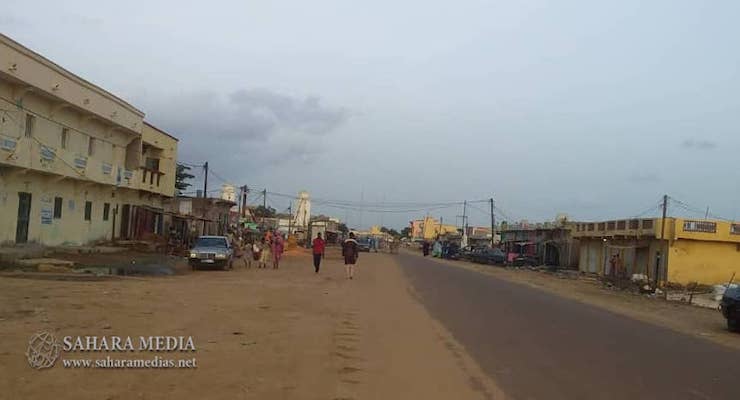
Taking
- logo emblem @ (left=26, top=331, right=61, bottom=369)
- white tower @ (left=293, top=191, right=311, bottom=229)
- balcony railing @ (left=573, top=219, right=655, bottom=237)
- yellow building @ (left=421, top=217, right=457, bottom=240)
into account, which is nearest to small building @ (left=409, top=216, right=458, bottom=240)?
yellow building @ (left=421, top=217, right=457, bottom=240)

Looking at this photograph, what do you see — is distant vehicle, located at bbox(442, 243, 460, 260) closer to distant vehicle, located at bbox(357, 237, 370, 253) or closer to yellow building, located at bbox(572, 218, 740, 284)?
distant vehicle, located at bbox(357, 237, 370, 253)

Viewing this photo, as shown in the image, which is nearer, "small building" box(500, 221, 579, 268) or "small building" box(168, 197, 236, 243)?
"small building" box(168, 197, 236, 243)

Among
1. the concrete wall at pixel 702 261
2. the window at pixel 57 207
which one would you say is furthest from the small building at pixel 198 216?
the concrete wall at pixel 702 261

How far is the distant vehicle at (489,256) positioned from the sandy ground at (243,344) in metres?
43.9

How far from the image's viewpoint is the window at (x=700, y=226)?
40.8 m

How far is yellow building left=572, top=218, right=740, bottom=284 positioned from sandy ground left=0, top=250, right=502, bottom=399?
27.5m

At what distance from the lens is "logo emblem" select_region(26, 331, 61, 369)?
26.1 ft

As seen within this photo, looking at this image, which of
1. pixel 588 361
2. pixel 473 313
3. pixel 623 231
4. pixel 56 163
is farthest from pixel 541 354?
pixel 623 231

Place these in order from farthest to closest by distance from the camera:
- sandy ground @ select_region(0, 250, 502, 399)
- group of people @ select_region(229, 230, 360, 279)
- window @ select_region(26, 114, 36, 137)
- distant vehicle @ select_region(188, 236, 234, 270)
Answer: distant vehicle @ select_region(188, 236, 234, 270), window @ select_region(26, 114, 36, 137), group of people @ select_region(229, 230, 360, 279), sandy ground @ select_region(0, 250, 502, 399)

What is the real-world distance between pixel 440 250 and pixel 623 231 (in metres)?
35.1

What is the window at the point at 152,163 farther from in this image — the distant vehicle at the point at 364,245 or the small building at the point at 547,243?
the distant vehicle at the point at 364,245

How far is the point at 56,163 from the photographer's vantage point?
31031 mm

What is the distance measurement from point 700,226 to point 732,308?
2627cm

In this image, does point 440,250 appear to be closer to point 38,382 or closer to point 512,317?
point 512,317
